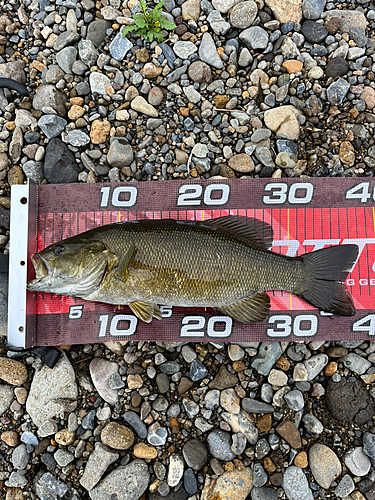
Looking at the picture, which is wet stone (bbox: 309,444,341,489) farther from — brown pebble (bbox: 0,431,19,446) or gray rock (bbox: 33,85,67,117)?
gray rock (bbox: 33,85,67,117)

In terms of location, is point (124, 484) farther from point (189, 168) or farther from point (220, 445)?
point (189, 168)

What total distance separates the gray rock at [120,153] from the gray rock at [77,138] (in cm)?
38

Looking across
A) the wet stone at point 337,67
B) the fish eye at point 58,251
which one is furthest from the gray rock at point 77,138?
the wet stone at point 337,67

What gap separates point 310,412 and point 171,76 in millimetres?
4610

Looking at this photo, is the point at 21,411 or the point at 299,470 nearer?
the point at 299,470

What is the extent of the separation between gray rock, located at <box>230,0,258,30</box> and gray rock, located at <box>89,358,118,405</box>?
4.75 meters

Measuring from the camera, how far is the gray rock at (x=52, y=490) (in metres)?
3.90

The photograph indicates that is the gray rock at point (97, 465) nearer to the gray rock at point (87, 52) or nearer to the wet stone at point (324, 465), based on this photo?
the wet stone at point (324, 465)

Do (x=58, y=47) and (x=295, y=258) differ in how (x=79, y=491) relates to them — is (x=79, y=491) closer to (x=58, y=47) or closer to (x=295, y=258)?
(x=295, y=258)

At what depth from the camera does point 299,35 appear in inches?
181

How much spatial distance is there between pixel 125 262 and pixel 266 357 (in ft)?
6.81

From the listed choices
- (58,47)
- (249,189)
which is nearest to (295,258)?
(249,189)

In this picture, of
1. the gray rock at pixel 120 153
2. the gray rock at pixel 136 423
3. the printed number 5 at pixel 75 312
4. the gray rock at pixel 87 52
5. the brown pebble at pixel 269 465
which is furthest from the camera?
the gray rock at pixel 87 52

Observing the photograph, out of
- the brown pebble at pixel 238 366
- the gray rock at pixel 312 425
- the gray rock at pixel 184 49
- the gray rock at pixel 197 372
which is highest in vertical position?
the gray rock at pixel 184 49
